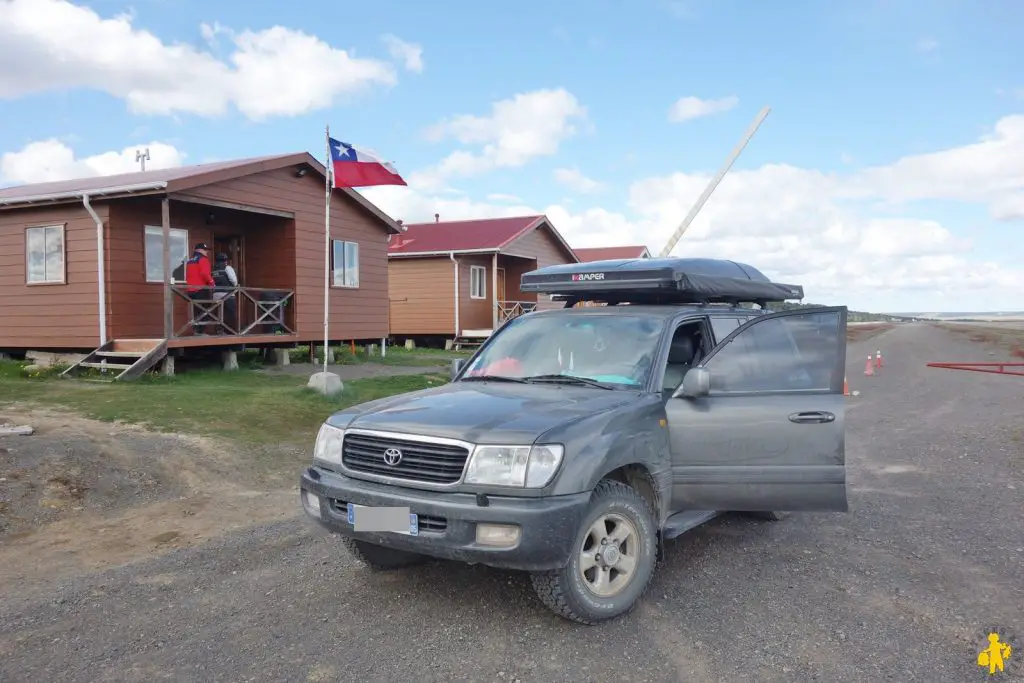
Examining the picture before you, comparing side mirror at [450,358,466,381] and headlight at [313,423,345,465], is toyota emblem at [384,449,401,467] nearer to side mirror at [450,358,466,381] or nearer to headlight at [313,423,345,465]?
headlight at [313,423,345,465]

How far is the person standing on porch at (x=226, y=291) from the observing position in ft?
50.5

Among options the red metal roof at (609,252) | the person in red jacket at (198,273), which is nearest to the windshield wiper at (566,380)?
the person in red jacket at (198,273)

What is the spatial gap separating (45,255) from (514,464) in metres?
14.3

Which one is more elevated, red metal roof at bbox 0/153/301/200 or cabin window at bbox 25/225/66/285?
red metal roof at bbox 0/153/301/200

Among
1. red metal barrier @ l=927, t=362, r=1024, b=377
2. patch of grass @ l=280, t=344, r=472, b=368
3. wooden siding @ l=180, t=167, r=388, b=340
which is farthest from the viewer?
patch of grass @ l=280, t=344, r=472, b=368

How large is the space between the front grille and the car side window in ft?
6.07

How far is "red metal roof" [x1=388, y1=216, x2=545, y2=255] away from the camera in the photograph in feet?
85.5

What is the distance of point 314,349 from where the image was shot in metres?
18.6

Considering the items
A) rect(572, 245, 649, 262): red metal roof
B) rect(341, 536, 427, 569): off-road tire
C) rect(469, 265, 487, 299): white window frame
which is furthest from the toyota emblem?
rect(572, 245, 649, 262): red metal roof

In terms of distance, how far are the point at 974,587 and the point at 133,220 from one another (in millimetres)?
14314

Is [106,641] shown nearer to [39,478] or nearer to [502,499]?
[502,499]

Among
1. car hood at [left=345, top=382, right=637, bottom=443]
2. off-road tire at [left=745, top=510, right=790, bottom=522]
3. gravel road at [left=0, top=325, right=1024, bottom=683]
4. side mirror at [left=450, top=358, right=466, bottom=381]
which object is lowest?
gravel road at [left=0, top=325, right=1024, bottom=683]

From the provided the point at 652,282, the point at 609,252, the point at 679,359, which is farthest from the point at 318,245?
the point at 609,252

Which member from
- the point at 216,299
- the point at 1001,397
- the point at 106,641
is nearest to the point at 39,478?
the point at 106,641
